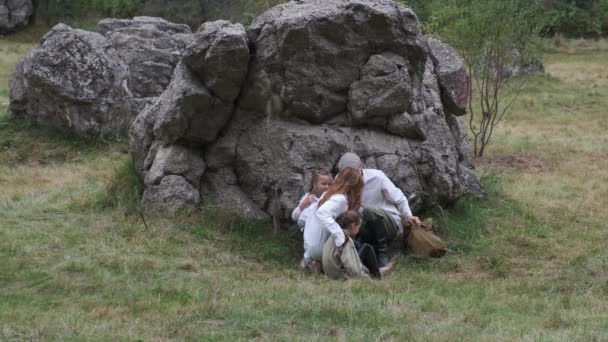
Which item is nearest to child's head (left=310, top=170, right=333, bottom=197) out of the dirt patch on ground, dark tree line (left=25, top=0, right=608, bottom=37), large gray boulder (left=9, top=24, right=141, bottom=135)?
the dirt patch on ground

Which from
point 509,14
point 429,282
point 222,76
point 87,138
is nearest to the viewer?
point 429,282

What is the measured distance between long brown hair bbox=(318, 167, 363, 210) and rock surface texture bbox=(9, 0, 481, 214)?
101 cm

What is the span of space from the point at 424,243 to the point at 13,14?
2934 centimetres

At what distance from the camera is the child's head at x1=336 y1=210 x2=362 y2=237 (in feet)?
25.7

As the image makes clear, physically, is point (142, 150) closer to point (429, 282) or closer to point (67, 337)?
point (429, 282)

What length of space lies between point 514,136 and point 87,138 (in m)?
8.31

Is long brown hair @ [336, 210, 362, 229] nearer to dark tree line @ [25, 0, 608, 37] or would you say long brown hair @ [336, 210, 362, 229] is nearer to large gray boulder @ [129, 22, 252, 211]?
large gray boulder @ [129, 22, 252, 211]

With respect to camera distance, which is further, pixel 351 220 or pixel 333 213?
pixel 351 220

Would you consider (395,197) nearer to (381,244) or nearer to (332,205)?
(381,244)

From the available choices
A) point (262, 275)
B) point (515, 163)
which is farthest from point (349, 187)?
point (515, 163)

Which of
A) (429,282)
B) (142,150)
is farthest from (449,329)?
(142,150)

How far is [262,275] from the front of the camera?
7.78m

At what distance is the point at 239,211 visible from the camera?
9.02 m

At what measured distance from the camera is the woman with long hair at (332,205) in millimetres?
7742
